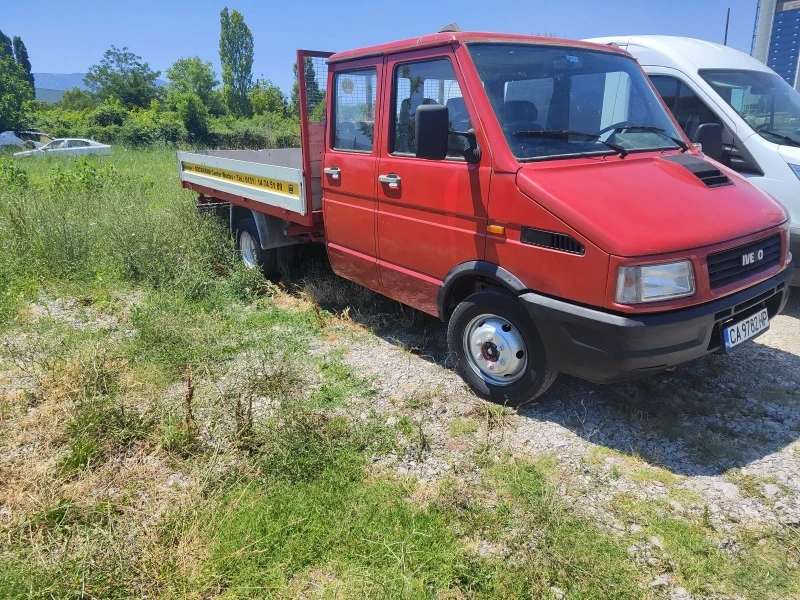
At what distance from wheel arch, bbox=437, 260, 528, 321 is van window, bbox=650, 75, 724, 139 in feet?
10.8

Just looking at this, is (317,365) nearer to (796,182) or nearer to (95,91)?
(796,182)

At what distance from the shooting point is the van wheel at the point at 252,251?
634 centimetres

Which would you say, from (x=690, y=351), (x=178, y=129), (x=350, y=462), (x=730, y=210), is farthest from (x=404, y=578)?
(x=178, y=129)

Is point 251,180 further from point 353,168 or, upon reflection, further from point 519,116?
point 519,116

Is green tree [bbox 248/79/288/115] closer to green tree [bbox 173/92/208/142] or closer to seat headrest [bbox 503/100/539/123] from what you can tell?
green tree [bbox 173/92/208/142]

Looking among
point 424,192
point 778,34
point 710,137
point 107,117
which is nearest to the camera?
point 424,192

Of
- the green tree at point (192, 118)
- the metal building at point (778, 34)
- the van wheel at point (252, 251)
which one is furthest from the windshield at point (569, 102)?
the green tree at point (192, 118)

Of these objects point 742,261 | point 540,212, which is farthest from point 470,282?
point 742,261

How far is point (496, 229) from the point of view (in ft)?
11.3

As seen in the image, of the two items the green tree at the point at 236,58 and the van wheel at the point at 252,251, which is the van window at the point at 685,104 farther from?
the green tree at the point at 236,58

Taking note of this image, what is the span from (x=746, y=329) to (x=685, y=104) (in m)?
3.28

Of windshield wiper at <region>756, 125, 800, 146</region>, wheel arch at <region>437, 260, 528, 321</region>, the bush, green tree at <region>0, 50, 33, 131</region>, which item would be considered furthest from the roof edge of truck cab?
the bush

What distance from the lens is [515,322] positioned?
11.3ft

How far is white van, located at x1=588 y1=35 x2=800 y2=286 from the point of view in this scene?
4.92 m
